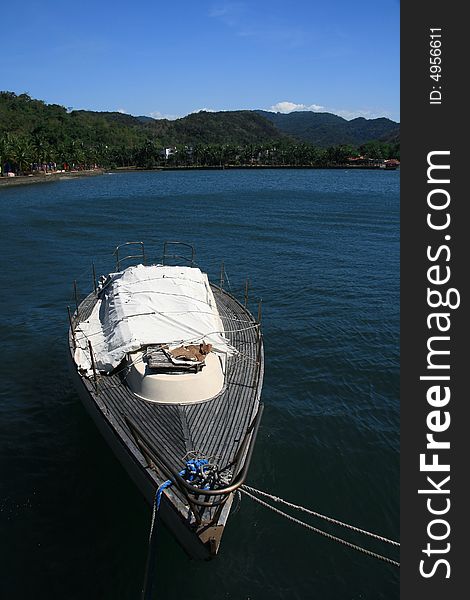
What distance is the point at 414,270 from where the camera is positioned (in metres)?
10.3

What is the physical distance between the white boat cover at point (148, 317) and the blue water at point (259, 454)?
2.88 m

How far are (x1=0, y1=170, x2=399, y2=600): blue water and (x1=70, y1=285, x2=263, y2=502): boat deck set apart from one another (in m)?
2.19

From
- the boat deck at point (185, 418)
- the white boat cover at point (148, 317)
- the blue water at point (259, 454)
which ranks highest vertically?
the white boat cover at point (148, 317)

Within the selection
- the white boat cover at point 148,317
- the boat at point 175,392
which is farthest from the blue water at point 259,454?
the white boat cover at point 148,317

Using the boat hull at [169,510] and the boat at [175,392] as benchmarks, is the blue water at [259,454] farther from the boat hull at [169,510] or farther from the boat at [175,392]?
the boat at [175,392]

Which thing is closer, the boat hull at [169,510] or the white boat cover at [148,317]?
the boat hull at [169,510]

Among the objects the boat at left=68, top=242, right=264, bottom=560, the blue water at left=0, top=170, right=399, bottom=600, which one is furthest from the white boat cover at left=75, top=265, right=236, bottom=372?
the blue water at left=0, top=170, right=399, bottom=600

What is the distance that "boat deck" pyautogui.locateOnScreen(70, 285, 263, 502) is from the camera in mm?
10891

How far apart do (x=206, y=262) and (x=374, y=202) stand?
43.2 m

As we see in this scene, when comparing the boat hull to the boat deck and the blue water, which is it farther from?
the blue water

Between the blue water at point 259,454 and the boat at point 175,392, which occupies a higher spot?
the boat at point 175,392

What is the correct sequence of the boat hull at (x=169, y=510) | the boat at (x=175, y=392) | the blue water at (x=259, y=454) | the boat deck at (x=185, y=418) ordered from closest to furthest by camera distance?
the boat hull at (x=169, y=510) → the boat at (x=175, y=392) → the blue water at (x=259, y=454) → the boat deck at (x=185, y=418)

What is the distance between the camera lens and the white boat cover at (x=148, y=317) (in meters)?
14.3

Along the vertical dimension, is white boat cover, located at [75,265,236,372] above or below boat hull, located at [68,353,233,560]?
above
